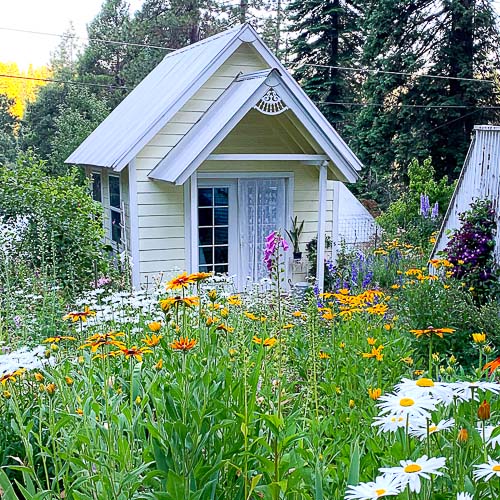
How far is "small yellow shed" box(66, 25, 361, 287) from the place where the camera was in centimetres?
835

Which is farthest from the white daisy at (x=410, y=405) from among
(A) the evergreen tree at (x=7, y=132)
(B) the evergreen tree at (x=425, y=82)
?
(A) the evergreen tree at (x=7, y=132)

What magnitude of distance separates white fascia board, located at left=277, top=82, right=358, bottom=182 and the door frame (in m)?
0.96

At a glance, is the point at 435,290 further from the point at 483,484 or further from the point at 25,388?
the point at 483,484

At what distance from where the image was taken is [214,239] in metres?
9.45

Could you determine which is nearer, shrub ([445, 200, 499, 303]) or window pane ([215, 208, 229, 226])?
shrub ([445, 200, 499, 303])

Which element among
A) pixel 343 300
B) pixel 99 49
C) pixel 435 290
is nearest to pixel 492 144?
pixel 435 290

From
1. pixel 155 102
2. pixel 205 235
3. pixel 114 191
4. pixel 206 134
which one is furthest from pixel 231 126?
pixel 114 191

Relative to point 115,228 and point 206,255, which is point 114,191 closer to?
point 115,228

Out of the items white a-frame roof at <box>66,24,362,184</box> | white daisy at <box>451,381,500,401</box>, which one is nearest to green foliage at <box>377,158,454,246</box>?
white a-frame roof at <box>66,24,362,184</box>

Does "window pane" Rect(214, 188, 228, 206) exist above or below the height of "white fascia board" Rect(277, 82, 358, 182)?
below

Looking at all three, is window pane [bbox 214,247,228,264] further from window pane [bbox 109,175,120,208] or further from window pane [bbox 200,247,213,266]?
window pane [bbox 109,175,120,208]

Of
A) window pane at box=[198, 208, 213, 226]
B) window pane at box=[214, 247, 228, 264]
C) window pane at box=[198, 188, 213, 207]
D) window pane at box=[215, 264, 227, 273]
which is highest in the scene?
window pane at box=[198, 188, 213, 207]

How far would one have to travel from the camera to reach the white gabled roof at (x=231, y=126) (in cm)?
802

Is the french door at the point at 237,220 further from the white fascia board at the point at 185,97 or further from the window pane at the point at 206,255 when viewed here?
the white fascia board at the point at 185,97
